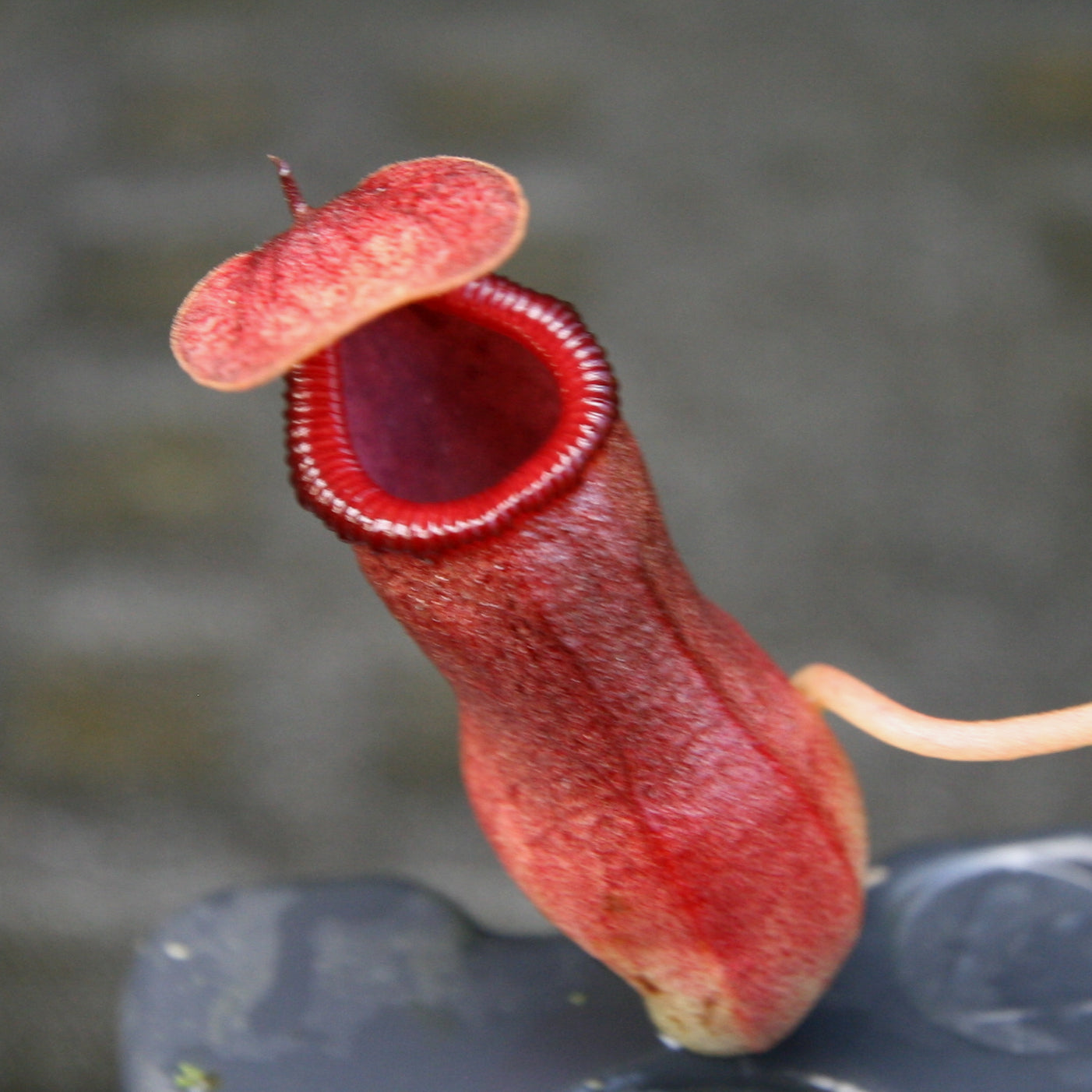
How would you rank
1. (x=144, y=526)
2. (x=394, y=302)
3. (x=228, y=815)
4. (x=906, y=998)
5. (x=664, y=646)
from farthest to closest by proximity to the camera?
(x=144, y=526) < (x=228, y=815) < (x=906, y=998) < (x=664, y=646) < (x=394, y=302)

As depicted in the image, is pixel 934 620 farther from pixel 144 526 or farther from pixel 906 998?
pixel 144 526

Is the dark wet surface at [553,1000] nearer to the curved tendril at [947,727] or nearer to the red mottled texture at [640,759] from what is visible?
the red mottled texture at [640,759]

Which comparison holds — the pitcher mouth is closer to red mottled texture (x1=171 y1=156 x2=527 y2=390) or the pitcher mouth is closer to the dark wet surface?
red mottled texture (x1=171 y1=156 x2=527 y2=390)

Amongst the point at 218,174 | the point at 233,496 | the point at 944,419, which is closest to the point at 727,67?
the point at 944,419

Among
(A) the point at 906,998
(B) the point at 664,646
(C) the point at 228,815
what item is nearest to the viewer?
(B) the point at 664,646

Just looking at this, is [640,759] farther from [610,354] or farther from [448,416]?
[610,354]

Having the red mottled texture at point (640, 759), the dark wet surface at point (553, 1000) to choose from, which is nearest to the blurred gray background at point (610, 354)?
the dark wet surface at point (553, 1000)

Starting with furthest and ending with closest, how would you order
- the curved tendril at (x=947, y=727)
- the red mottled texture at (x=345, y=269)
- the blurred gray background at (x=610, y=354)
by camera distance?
the blurred gray background at (x=610, y=354)
the curved tendril at (x=947, y=727)
the red mottled texture at (x=345, y=269)
